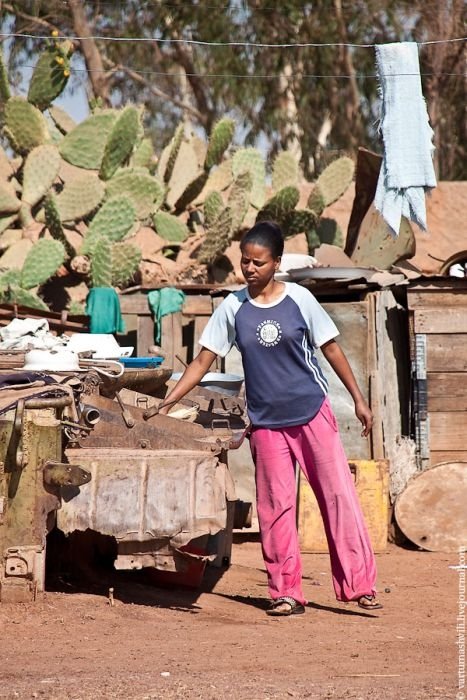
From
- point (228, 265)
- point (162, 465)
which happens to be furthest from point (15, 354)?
point (228, 265)

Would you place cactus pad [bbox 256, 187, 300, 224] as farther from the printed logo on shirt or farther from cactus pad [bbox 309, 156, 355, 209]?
the printed logo on shirt

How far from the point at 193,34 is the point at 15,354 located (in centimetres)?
1944

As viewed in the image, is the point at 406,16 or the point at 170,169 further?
the point at 406,16

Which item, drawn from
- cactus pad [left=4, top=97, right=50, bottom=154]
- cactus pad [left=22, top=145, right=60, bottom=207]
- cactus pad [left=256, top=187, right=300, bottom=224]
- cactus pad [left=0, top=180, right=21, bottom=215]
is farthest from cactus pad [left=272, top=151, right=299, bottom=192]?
cactus pad [left=0, top=180, right=21, bottom=215]

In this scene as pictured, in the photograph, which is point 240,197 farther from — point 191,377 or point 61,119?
point 191,377

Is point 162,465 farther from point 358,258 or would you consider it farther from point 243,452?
point 358,258

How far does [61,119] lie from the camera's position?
15969 millimetres

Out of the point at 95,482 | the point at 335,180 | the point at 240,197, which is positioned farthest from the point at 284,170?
the point at 95,482

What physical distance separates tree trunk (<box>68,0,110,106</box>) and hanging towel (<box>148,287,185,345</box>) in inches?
468

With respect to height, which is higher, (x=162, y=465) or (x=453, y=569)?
(x=162, y=465)

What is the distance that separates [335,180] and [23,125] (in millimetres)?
3950

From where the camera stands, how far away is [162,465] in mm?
5453

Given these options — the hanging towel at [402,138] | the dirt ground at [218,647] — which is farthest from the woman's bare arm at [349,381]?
the hanging towel at [402,138]

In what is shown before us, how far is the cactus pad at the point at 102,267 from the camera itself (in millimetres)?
12648
